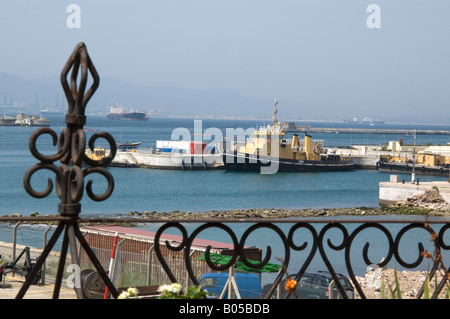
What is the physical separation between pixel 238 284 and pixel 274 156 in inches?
2278

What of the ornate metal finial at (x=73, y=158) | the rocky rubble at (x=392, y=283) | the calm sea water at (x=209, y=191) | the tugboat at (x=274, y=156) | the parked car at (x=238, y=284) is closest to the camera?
the ornate metal finial at (x=73, y=158)

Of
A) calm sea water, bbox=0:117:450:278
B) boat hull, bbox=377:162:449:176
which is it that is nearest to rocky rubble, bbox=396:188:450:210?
calm sea water, bbox=0:117:450:278

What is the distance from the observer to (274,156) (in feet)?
220

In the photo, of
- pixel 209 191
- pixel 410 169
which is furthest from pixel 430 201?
pixel 410 169

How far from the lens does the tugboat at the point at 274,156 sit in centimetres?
6619

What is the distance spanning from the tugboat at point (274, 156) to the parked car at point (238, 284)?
55.7m

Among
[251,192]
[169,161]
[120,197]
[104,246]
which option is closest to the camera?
[104,246]

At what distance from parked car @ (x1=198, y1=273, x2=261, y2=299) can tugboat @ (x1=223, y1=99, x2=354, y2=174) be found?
55.7 meters

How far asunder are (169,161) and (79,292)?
213 ft

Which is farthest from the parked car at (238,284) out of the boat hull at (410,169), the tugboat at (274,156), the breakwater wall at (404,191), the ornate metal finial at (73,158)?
the tugboat at (274,156)

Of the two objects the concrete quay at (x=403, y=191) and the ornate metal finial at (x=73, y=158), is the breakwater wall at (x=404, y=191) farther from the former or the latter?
the ornate metal finial at (x=73, y=158)

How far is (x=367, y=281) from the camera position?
14.5 meters
